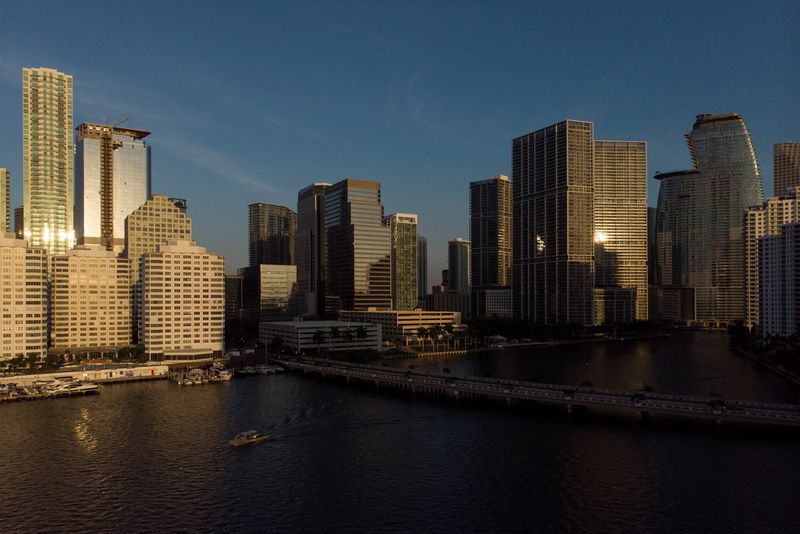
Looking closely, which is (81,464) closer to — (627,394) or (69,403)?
(69,403)

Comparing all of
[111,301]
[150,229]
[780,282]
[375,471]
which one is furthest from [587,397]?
[150,229]

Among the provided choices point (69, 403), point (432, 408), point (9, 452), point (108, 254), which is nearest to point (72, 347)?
point (108, 254)

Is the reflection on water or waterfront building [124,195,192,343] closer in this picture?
the reflection on water

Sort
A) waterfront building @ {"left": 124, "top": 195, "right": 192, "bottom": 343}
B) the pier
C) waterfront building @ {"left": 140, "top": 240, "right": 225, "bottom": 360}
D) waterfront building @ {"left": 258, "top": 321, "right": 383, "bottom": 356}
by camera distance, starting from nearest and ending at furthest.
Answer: the pier, waterfront building @ {"left": 140, "top": 240, "right": 225, "bottom": 360}, waterfront building @ {"left": 258, "top": 321, "right": 383, "bottom": 356}, waterfront building @ {"left": 124, "top": 195, "right": 192, "bottom": 343}

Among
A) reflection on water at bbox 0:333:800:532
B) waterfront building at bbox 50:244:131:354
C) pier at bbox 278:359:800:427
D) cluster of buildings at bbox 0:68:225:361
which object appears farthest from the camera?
waterfront building at bbox 50:244:131:354

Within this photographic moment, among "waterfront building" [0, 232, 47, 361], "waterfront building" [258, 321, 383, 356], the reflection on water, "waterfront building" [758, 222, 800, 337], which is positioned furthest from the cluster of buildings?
"waterfront building" [758, 222, 800, 337]

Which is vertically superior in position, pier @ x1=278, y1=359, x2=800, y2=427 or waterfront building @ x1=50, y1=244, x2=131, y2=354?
waterfront building @ x1=50, y1=244, x2=131, y2=354

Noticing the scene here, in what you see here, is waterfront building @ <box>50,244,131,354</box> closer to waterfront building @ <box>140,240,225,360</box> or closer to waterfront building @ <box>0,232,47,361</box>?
waterfront building @ <box>0,232,47,361</box>

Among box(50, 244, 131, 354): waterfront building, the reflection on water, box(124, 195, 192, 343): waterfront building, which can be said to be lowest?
the reflection on water
